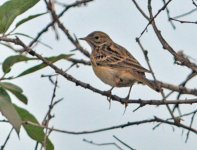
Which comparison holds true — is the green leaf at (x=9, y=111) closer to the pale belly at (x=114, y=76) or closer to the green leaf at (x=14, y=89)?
the green leaf at (x=14, y=89)

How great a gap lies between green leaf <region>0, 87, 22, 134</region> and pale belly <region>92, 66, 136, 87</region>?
398cm

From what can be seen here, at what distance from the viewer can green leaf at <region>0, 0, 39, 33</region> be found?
8.64 ft

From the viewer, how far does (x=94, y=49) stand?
7.67 metres

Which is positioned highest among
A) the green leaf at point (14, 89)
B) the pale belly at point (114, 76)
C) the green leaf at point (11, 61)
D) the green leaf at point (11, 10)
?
the pale belly at point (114, 76)

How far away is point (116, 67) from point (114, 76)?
0.22 m

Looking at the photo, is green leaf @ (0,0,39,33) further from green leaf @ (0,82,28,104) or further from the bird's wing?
the bird's wing

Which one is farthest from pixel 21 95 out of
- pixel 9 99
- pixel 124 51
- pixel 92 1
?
pixel 124 51

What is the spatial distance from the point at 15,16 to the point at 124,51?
4.86 m

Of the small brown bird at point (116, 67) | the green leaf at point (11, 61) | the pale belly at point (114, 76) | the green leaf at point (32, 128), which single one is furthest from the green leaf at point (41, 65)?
the pale belly at point (114, 76)

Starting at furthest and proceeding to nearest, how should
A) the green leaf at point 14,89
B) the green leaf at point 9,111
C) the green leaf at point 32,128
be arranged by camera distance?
the green leaf at point 32,128, the green leaf at point 14,89, the green leaf at point 9,111

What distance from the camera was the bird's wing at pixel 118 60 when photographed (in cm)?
659

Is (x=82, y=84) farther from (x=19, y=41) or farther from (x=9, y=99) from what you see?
(x=9, y=99)

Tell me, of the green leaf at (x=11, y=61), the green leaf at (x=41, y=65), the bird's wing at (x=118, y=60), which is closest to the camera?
the green leaf at (x=11, y=61)

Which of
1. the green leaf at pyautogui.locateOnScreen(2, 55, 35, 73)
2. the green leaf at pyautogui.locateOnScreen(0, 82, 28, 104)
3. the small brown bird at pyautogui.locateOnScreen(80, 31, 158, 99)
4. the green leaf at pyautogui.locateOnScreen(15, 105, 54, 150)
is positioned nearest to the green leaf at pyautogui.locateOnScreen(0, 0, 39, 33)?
the green leaf at pyautogui.locateOnScreen(2, 55, 35, 73)
